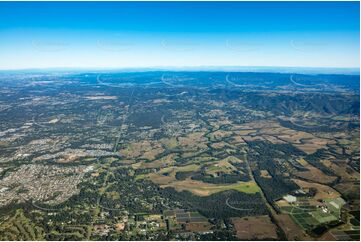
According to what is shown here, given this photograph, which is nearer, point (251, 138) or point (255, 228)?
point (255, 228)

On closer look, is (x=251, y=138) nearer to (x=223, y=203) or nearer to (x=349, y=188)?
(x=349, y=188)

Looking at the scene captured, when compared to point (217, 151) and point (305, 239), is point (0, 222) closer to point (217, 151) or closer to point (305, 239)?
point (305, 239)

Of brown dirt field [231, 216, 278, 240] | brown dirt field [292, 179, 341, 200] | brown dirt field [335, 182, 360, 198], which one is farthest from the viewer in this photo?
brown dirt field [335, 182, 360, 198]

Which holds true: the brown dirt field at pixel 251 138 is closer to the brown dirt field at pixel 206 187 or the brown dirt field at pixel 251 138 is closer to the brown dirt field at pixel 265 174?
the brown dirt field at pixel 265 174

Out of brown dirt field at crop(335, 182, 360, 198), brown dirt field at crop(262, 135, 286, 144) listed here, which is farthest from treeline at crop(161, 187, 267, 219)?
brown dirt field at crop(262, 135, 286, 144)

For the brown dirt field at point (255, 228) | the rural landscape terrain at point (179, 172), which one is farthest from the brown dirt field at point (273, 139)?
the brown dirt field at point (255, 228)

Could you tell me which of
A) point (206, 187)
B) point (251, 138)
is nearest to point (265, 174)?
point (206, 187)

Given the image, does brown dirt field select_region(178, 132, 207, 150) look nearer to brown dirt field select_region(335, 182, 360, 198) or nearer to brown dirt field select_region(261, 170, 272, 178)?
brown dirt field select_region(261, 170, 272, 178)
